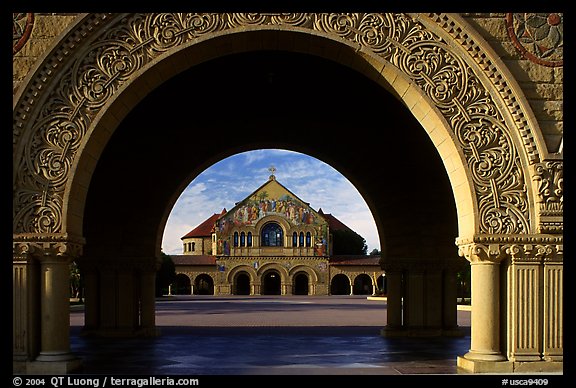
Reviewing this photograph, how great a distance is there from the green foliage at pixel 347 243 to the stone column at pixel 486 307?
66.6 m

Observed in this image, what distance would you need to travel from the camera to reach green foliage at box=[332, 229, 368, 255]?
7731cm

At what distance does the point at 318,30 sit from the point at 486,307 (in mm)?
4528

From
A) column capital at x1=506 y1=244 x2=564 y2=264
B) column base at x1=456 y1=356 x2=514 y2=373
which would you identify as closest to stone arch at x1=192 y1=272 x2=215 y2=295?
column base at x1=456 y1=356 x2=514 y2=373

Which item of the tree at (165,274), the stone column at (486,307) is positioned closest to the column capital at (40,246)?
the stone column at (486,307)

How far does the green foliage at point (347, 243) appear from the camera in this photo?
77.3 meters

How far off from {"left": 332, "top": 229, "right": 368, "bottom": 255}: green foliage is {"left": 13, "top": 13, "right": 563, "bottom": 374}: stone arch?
66.8 meters

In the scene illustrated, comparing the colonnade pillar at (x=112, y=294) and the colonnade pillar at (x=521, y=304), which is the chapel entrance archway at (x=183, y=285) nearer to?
the colonnade pillar at (x=112, y=294)

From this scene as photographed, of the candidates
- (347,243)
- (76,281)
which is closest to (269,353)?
(76,281)

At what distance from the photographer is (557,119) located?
988cm

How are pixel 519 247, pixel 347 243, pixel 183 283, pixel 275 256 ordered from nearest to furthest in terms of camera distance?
pixel 519 247 < pixel 275 256 < pixel 183 283 < pixel 347 243

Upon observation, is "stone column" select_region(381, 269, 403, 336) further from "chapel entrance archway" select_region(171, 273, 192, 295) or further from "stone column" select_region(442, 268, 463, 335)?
"chapel entrance archway" select_region(171, 273, 192, 295)

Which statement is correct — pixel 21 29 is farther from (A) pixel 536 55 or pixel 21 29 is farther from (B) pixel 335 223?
(B) pixel 335 223

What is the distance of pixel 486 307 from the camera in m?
9.91
